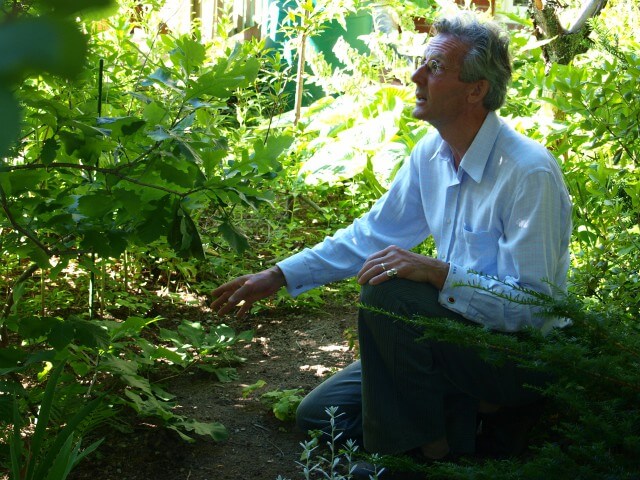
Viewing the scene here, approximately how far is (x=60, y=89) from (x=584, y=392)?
84.0 inches

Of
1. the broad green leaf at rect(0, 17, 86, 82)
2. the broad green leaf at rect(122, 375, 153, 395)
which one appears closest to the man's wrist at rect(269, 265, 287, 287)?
the broad green leaf at rect(122, 375, 153, 395)

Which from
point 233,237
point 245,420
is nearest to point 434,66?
point 233,237

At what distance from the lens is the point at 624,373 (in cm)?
152

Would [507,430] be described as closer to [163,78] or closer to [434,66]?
[434,66]

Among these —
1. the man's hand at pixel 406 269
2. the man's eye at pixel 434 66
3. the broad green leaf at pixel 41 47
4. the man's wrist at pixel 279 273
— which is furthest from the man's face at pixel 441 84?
the broad green leaf at pixel 41 47

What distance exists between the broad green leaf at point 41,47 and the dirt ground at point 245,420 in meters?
2.25

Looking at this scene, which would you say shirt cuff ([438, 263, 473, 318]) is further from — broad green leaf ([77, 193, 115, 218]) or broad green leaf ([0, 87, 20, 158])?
broad green leaf ([0, 87, 20, 158])

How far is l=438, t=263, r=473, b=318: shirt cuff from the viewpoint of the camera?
86.0 inches

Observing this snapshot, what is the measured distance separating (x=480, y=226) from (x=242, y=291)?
28.7 inches

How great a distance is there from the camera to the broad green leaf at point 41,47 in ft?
0.94

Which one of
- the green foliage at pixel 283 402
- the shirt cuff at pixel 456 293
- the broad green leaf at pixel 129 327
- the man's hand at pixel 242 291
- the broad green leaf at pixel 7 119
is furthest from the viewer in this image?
the green foliage at pixel 283 402

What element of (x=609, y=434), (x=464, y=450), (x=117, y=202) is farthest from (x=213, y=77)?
(x=464, y=450)

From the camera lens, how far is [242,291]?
2.44 metres

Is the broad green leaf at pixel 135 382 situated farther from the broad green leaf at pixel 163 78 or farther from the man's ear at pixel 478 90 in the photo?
the man's ear at pixel 478 90
